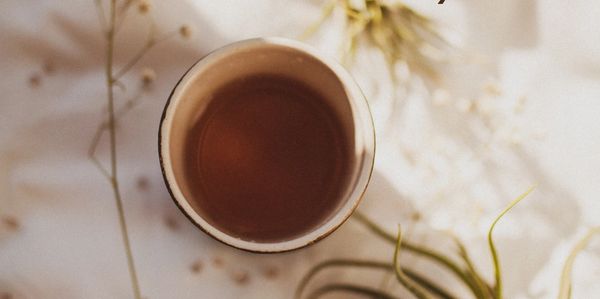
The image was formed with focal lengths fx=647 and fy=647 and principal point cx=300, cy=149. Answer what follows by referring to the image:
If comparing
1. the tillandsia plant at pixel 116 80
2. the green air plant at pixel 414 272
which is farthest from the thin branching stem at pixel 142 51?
the green air plant at pixel 414 272

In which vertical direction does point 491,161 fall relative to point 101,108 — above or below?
below

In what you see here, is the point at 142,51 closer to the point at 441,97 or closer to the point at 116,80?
the point at 116,80

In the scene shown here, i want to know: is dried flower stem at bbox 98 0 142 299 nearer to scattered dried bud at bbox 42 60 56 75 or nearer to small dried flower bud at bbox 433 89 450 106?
scattered dried bud at bbox 42 60 56 75

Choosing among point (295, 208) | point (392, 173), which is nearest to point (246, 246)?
point (295, 208)

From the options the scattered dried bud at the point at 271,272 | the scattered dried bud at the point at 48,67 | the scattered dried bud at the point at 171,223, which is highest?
the scattered dried bud at the point at 48,67

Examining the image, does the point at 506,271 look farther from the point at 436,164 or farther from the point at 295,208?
the point at 295,208

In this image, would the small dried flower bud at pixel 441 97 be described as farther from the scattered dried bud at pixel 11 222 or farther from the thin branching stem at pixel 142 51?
the scattered dried bud at pixel 11 222
